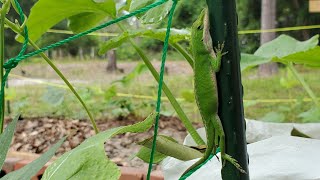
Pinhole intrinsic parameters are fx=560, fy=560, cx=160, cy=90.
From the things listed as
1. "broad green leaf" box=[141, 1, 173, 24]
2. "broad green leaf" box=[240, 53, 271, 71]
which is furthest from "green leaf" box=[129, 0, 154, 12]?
"broad green leaf" box=[240, 53, 271, 71]

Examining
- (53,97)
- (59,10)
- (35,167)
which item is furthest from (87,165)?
(53,97)

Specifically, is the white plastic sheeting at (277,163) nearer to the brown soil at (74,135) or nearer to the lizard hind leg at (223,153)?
the lizard hind leg at (223,153)

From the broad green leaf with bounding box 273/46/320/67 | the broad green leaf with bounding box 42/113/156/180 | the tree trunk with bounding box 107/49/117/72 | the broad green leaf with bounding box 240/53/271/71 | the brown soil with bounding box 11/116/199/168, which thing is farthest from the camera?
the tree trunk with bounding box 107/49/117/72

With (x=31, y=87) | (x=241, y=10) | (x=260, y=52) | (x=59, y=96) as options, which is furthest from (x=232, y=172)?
(x=241, y=10)

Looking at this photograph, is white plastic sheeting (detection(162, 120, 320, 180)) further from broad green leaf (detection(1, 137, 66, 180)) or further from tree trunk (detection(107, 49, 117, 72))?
tree trunk (detection(107, 49, 117, 72))

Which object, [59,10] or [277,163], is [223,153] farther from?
[59,10]

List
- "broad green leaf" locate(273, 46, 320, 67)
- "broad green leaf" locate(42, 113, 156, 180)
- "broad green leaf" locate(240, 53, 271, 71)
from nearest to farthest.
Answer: "broad green leaf" locate(42, 113, 156, 180) < "broad green leaf" locate(273, 46, 320, 67) < "broad green leaf" locate(240, 53, 271, 71)

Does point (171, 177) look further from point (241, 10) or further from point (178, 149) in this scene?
point (241, 10)
